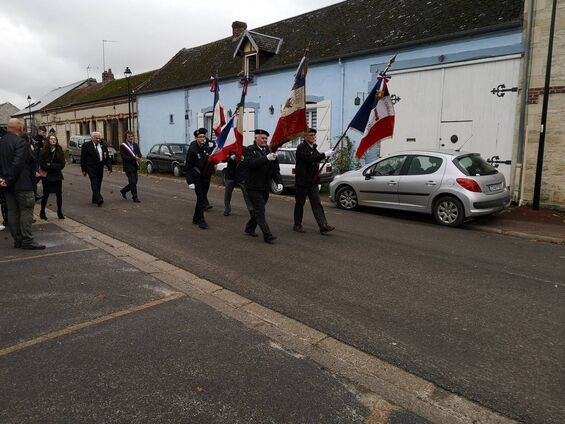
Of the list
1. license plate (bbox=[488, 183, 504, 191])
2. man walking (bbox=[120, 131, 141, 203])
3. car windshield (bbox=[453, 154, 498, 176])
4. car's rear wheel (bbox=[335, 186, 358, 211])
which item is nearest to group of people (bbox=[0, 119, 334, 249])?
man walking (bbox=[120, 131, 141, 203])

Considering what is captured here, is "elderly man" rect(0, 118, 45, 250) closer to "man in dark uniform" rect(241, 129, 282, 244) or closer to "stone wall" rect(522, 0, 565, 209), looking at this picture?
"man in dark uniform" rect(241, 129, 282, 244)

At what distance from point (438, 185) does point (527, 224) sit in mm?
2145

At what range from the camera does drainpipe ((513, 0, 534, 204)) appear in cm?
1131

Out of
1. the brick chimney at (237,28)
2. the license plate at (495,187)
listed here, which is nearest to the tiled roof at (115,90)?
the brick chimney at (237,28)

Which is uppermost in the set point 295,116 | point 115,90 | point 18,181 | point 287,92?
point 115,90

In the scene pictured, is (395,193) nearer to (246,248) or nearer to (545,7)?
(246,248)

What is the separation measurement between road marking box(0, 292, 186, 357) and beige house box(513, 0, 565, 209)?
1011 cm

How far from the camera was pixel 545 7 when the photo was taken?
36.1 feet

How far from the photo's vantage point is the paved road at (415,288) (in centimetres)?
333

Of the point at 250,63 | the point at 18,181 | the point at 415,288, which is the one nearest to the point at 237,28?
the point at 250,63

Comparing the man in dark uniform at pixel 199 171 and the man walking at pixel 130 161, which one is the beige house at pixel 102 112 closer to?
the man walking at pixel 130 161

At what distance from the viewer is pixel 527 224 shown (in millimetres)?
9422

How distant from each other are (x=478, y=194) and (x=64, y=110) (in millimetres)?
40538

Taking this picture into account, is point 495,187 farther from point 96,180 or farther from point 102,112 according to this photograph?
point 102,112
